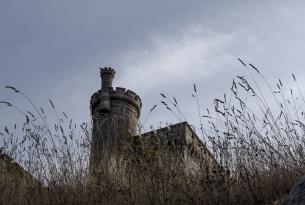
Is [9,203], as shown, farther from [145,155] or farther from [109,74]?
[109,74]

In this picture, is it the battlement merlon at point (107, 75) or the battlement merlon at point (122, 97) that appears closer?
the battlement merlon at point (122, 97)

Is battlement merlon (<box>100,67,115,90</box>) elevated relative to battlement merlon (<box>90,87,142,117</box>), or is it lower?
elevated

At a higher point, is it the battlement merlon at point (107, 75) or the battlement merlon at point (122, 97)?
the battlement merlon at point (107, 75)

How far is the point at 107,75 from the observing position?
57.3 ft

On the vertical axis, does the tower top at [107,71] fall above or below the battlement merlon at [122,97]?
above

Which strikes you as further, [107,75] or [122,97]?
[107,75]

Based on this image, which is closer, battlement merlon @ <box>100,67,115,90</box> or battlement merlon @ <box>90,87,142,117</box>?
battlement merlon @ <box>90,87,142,117</box>

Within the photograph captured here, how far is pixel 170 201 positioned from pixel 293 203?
1.66 metres

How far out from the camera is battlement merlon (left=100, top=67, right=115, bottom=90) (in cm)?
1689

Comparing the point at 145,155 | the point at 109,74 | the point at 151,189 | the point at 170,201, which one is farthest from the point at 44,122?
the point at 109,74

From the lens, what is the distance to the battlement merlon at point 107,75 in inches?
665

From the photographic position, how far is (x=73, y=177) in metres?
5.16

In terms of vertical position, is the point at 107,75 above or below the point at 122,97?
above

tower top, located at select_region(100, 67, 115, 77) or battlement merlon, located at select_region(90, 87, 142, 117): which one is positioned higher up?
tower top, located at select_region(100, 67, 115, 77)
